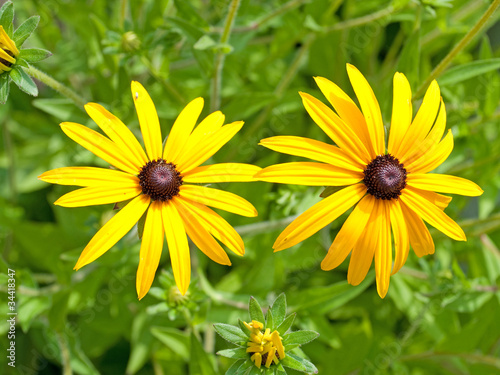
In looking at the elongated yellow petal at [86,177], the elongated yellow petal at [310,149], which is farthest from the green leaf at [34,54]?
the elongated yellow petal at [310,149]

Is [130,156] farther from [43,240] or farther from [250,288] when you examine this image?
[43,240]

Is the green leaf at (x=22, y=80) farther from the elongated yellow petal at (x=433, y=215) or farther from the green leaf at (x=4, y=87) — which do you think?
the elongated yellow petal at (x=433, y=215)

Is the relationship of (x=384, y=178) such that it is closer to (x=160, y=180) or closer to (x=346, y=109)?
(x=346, y=109)

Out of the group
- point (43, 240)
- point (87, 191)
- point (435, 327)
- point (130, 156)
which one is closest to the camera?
point (87, 191)

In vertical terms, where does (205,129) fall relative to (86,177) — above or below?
above

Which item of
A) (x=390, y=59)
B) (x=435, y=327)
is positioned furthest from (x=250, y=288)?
(x=390, y=59)

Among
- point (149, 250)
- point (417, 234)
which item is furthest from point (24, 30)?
point (417, 234)

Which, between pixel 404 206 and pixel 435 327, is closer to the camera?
pixel 404 206
